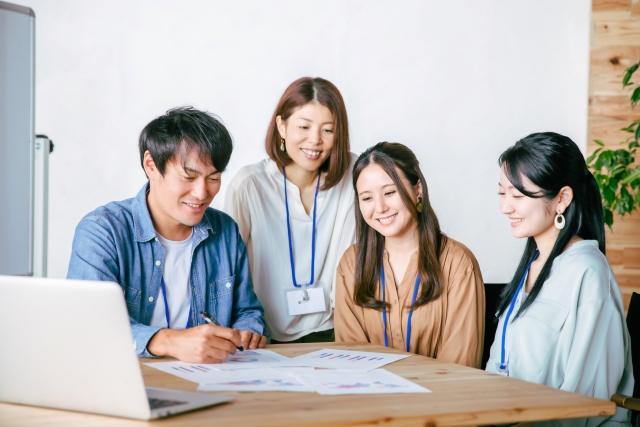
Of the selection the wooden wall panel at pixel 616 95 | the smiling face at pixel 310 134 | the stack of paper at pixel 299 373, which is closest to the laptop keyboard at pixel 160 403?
the stack of paper at pixel 299 373

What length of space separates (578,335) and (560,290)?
0.45 ft

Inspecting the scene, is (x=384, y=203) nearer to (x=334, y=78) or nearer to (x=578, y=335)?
(x=578, y=335)

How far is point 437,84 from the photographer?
12.7ft

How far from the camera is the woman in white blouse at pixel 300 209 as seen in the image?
8.31 feet

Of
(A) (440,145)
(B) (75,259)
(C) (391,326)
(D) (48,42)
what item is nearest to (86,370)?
(B) (75,259)

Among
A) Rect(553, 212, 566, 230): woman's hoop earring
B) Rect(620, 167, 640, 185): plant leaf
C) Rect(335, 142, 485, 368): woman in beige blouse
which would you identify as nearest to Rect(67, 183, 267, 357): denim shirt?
Rect(335, 142, 485, 368): woman in beige blouse

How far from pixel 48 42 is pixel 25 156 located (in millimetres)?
1388

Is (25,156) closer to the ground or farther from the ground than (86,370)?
farther from the ground

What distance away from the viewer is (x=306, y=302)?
2564 mm

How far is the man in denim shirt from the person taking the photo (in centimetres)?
192

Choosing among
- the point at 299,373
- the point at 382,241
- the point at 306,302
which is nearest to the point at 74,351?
the point at 299,373

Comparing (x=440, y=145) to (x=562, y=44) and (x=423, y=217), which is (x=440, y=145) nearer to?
(x=562, y=44)

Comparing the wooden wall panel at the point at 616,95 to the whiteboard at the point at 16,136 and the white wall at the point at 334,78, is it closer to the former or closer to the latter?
the white wall at the point at 334,78

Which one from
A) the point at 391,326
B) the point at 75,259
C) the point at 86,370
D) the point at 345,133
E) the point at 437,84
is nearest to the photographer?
the point at 86,370
